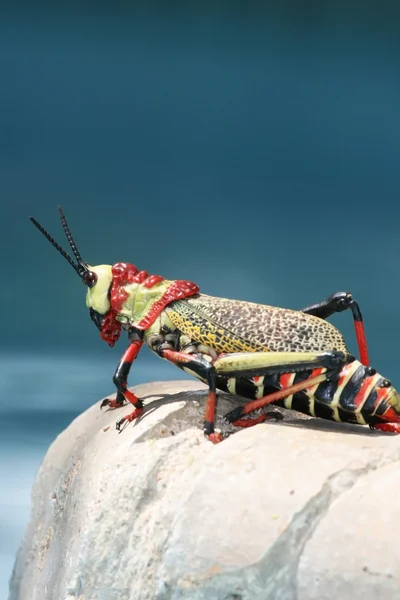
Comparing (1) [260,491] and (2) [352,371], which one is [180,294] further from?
(1) [260,491]

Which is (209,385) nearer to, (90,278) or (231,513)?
(231,513)

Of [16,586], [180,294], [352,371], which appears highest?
[180,294]

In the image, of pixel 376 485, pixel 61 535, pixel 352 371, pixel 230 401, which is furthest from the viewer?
pixel 61 535

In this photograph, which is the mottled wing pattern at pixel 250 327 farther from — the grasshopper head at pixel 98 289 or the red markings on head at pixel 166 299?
the grasshopper head at pixel 98 289

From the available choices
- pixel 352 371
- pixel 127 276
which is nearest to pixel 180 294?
pixel 127 276

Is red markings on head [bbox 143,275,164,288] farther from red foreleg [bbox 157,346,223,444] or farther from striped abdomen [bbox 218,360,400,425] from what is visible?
striped abdomen [bbox 218,360,400,425]

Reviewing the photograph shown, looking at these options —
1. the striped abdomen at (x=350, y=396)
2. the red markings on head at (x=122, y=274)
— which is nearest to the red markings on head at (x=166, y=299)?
the red markings on head at (x=122, y=274)

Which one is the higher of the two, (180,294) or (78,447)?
(180,294)
